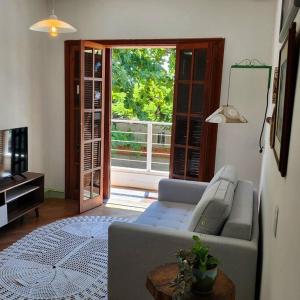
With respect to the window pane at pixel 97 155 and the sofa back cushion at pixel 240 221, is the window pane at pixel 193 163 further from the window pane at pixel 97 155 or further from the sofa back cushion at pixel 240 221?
the sofa back cushion at pixel 240 221

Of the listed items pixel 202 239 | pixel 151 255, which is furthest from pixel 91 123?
pixel 202 239

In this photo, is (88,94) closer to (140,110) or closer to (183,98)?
(183,98)

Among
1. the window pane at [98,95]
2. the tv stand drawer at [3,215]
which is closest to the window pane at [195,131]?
the window pane at [98,95]

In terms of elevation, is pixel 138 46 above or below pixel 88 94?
above

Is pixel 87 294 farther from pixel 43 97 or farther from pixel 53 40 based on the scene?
pixel 53 40

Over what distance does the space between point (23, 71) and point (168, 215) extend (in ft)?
8.45

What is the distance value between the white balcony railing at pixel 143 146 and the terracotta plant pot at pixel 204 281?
160 inches

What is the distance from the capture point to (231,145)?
3938mm

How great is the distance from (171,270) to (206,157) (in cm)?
247

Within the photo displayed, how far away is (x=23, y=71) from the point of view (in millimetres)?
4078

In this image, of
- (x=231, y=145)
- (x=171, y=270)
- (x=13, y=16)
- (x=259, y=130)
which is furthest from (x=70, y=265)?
(x=13, y=16)

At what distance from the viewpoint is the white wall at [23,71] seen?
3.76m

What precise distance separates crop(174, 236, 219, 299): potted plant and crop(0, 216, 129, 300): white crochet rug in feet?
4.20

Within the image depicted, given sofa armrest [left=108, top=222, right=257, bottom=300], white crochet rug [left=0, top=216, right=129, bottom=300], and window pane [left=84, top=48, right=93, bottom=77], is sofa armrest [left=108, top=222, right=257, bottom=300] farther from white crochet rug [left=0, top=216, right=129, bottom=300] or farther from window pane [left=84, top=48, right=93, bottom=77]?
window pane [left=84, top=48, right=93, bottom=77]
